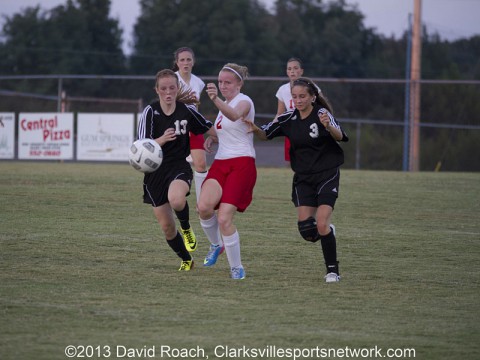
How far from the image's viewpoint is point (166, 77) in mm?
7773

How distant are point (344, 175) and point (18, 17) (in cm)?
2950

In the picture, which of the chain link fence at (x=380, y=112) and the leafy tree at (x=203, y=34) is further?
the leafy tree at (x=203, y=34)

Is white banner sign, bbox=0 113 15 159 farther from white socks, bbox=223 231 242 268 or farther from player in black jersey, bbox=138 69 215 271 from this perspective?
white socks, bbox=223 231 242 268

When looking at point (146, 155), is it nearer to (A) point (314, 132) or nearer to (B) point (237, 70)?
(B) point (237, 70)

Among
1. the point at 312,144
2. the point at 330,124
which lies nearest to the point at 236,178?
the point at 312,144

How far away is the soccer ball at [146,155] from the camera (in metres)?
7.46

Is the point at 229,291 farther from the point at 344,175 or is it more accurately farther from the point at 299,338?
the point at 344,175

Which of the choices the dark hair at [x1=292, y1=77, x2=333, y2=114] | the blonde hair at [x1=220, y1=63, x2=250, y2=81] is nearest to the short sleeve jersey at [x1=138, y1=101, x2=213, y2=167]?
the blonde hair at [x1=220, y1=63, x2=250, y2=81]

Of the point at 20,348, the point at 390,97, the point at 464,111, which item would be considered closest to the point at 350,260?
the point at 20,348

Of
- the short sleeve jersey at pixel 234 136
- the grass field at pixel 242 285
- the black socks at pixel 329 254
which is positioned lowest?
the grass field at pixel 242 285

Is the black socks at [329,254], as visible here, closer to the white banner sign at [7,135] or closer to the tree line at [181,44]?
the white banner sign at [7,135]

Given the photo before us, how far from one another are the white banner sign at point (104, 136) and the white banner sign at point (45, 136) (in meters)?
0.34

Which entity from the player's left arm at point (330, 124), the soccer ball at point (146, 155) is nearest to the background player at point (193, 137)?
the soccer ball at point (146, 155)

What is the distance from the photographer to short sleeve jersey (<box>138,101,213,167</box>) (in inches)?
309
